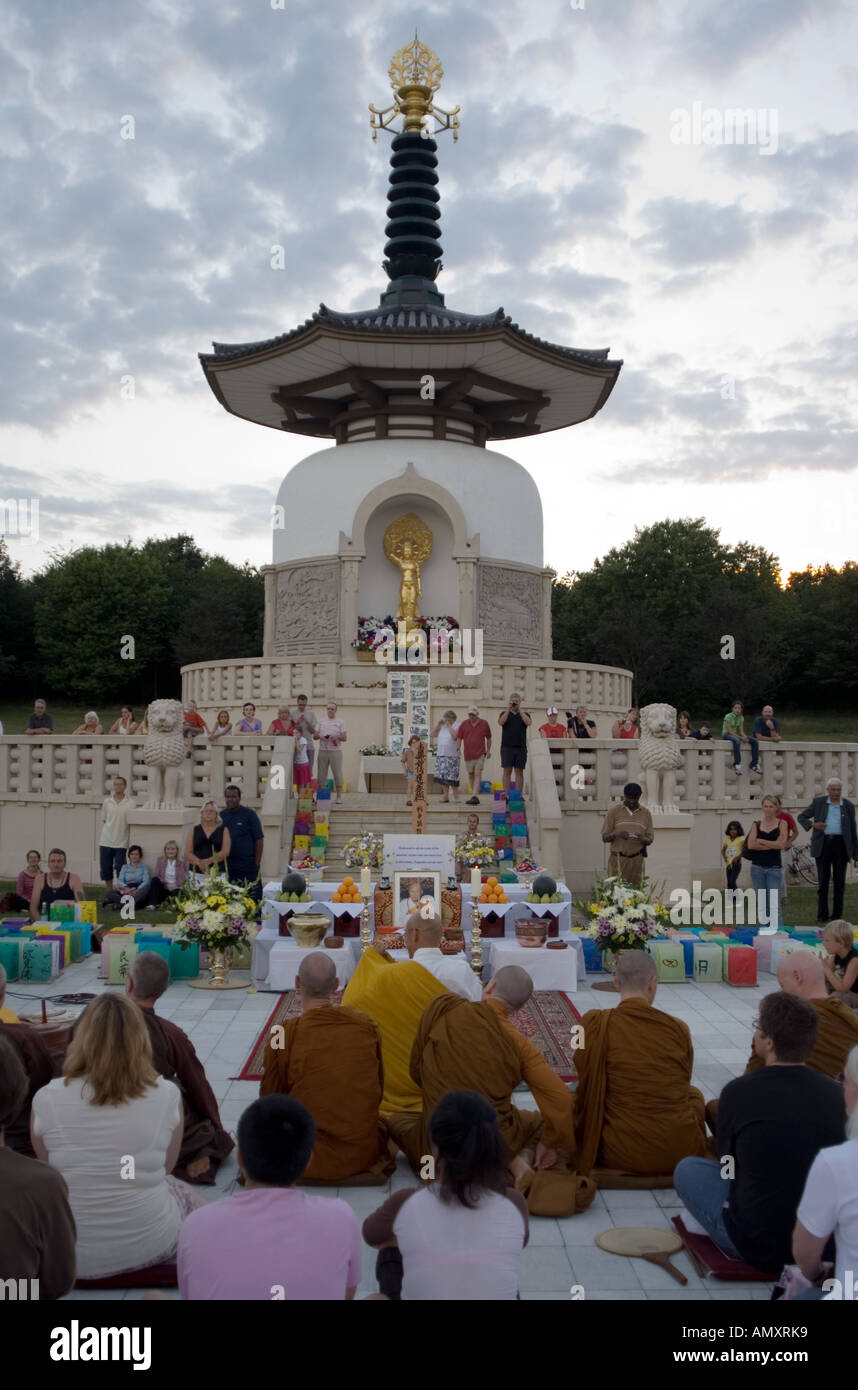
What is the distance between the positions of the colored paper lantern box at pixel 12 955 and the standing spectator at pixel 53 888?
1.99 meters

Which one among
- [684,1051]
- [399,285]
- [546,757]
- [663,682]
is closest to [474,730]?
[546,757]

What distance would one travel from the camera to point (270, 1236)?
12.9 ft

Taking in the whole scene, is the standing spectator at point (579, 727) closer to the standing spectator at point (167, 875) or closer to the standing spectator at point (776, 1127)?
the standing spectator at point (167, 875)

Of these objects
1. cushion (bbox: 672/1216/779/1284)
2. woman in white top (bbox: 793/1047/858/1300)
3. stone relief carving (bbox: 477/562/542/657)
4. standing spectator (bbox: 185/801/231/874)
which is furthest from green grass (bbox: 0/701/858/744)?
woman in white top (bbox: 793/1047/858/1300)

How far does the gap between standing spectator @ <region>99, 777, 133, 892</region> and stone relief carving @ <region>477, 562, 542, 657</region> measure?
13.0 m

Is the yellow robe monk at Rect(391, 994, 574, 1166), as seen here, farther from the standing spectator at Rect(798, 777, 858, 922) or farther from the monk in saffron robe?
the standing spectator at Rect(798, 777, 858, 922)

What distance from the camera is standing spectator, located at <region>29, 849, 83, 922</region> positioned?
14.3 m

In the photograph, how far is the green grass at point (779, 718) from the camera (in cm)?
4681

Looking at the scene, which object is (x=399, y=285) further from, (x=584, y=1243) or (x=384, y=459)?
(x=584, y=1243)

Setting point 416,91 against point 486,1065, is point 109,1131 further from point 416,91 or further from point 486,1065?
point 416,91

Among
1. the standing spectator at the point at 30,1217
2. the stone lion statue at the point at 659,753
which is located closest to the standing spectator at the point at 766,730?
the stone lion statue at the point at 659,753

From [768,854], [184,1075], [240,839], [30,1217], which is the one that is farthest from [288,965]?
[30,1217]

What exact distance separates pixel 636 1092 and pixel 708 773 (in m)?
13.0
